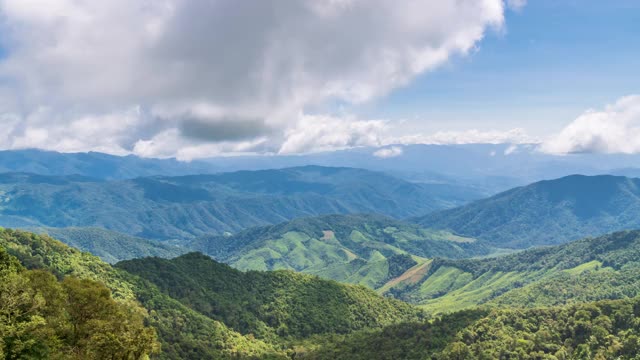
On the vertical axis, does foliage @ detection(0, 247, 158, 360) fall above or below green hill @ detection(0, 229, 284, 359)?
above

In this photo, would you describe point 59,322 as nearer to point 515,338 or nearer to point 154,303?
point 154,303

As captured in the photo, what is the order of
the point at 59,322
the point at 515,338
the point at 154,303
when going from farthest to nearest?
the point at 154,303 → the point at 515,338 → the point at 59,322

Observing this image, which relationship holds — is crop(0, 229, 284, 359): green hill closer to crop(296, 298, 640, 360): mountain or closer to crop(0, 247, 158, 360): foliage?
crop(296, 298, 640, 360): mountain

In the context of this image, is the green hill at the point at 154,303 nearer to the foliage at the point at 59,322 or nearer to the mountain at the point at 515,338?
the mountain at the point at 515,338

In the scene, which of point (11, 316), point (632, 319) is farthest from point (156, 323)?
point (632, 319)

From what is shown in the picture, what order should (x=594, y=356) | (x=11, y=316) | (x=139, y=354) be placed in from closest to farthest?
(x=11, y=316), (x=139, y=354), (x=594, y=356)

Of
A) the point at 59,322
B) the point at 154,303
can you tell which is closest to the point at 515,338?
the point at 154,303

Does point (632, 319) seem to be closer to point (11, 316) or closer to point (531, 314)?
point (531, 314)

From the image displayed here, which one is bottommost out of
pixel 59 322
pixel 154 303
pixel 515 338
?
pixel 515 338

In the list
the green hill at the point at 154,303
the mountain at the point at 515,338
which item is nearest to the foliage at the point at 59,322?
the green hill at the point at 154,303

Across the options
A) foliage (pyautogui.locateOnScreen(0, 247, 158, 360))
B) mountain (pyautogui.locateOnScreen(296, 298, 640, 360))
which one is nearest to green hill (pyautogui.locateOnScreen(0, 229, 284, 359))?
mountain (pyautogui.locateOnScreen(296, 298, 640, 360))

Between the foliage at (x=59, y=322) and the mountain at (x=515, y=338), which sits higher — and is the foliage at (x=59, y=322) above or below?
above
